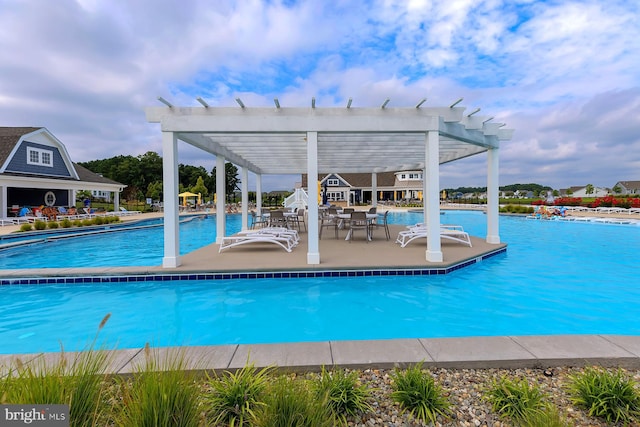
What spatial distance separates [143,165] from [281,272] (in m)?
48.0

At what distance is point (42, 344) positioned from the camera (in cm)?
425

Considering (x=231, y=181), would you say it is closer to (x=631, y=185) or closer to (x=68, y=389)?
(x=68, y=389)

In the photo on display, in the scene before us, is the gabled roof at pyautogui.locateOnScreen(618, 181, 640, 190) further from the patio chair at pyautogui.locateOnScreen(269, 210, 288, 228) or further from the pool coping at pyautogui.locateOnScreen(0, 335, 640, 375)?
the pool coping at pyautogui.locateOnScreen(0, 335, 640, 375)

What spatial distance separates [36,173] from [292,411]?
27.9 m

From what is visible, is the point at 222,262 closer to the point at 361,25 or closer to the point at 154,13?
the point at 154,13

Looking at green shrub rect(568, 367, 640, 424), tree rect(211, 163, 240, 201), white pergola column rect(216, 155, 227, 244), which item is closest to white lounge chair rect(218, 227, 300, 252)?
white pergola column rect(216, 155, 227, 244)

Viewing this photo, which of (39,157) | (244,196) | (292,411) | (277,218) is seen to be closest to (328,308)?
(292,411)

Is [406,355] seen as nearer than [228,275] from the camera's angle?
Yes

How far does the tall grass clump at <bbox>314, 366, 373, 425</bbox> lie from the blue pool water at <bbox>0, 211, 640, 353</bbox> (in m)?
1.96

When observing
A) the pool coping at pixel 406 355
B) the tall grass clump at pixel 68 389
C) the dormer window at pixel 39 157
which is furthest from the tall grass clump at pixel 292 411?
the dormer window at pixel 39 157

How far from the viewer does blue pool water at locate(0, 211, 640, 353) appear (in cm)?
451

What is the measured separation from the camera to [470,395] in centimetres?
251

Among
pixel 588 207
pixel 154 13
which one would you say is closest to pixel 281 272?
pixel 154 13

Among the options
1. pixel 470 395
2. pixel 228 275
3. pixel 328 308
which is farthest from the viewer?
pixel 228 275
